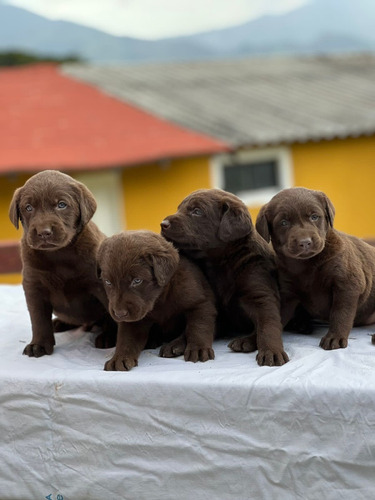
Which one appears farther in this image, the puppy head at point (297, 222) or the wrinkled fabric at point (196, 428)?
the puppy head at point (297, 222)

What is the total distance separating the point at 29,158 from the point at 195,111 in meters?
5.01

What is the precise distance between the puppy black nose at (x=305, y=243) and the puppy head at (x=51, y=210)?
3.05 feet

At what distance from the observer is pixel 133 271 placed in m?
2.83

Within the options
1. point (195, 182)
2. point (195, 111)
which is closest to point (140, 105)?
point (195, 111)

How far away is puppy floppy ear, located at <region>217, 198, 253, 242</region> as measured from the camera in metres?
3.16

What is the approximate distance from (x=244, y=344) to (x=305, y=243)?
0.50 metres

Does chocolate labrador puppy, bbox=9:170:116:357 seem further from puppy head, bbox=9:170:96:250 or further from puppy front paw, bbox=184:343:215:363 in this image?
puppy front paw, bbox=184:343:215:363

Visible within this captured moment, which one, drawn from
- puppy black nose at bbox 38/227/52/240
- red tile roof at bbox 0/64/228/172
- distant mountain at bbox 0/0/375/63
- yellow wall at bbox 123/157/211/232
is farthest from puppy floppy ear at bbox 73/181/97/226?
distant mountain at bbox 0/0/375/63

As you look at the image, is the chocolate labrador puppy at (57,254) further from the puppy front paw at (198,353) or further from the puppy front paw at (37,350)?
the puppy front paw at (198,353)

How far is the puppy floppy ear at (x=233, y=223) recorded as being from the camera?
3.16 meters

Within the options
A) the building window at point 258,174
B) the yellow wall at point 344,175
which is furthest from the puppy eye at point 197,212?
the yellow wall at point 344,175

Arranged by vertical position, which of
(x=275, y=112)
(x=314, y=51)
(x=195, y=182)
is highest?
(x=314, y=51)

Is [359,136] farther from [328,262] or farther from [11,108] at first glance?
[328,262]

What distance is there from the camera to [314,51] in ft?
82.4
